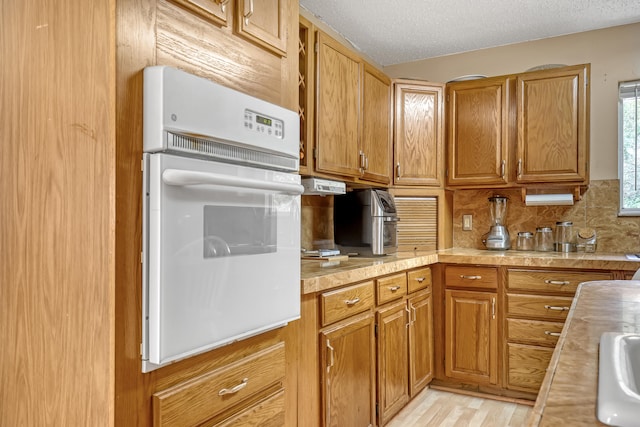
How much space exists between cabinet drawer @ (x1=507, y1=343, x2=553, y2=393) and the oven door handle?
7.03 feet

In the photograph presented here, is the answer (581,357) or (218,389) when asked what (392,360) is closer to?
(218,389)

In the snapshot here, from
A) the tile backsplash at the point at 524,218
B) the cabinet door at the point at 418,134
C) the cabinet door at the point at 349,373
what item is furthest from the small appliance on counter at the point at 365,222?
the cabinet door at the point at 349,373

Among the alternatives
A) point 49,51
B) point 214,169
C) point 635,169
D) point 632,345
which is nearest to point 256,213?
point 214,169

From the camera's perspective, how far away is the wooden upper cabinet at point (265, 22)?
1.47m

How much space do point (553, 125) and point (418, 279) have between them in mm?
1351

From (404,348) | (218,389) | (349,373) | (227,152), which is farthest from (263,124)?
(404,348)

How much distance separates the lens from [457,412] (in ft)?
8.89

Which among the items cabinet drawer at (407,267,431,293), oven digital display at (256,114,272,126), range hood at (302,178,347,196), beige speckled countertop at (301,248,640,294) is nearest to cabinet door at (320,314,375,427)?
beige speckled countertop at (301,248,640,294)

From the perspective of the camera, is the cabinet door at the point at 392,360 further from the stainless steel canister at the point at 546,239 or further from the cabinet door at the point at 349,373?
the stainless steel canister at the point at 546,239

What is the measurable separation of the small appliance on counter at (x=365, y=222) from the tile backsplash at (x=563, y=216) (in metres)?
0.89

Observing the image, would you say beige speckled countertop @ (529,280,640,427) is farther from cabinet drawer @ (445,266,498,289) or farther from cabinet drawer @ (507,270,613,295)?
cabinet drawer @ (445,266,498,289)

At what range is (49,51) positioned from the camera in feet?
3.89

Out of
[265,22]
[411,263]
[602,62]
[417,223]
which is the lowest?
[411,263]

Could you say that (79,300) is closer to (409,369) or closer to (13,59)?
(13,59)
